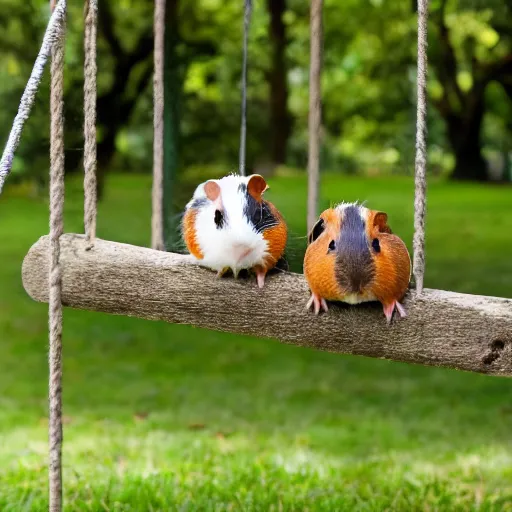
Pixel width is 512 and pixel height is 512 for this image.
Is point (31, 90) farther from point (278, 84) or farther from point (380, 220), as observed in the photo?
point (278, 84)

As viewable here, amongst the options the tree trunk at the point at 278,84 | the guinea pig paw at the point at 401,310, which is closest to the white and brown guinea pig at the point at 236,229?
the guinea pig paw at the point at 401,310

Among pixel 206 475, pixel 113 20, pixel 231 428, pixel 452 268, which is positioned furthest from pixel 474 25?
pixel 206 475

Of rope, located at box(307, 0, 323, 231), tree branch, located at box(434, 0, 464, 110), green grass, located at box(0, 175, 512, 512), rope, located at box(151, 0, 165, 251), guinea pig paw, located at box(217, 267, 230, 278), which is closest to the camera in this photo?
guinea pig paw, located at box(217, 267, 230, 278)

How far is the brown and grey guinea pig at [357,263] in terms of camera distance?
6.53 ft

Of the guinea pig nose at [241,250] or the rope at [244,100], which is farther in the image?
the rope at [244,100]

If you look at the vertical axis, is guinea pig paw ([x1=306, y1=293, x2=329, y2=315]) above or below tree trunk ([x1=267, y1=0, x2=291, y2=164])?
below

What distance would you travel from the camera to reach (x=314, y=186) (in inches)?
105

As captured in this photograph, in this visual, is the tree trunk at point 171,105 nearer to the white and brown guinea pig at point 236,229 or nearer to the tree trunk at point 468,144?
the white and brown guinea pig at point 236,229

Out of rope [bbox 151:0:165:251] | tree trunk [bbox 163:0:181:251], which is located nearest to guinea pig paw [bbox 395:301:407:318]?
rope [bbox 151:0:165:251]

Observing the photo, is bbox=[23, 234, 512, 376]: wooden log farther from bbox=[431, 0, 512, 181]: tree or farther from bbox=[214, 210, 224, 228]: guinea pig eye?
bbox=[431, 0, 512, 181]: tree

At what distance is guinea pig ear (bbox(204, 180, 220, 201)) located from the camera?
2.15 metres

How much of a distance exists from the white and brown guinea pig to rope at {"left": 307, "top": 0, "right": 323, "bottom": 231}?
1.45 ft

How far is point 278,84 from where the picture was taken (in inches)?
381

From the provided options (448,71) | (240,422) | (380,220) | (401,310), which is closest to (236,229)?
(380,220)
